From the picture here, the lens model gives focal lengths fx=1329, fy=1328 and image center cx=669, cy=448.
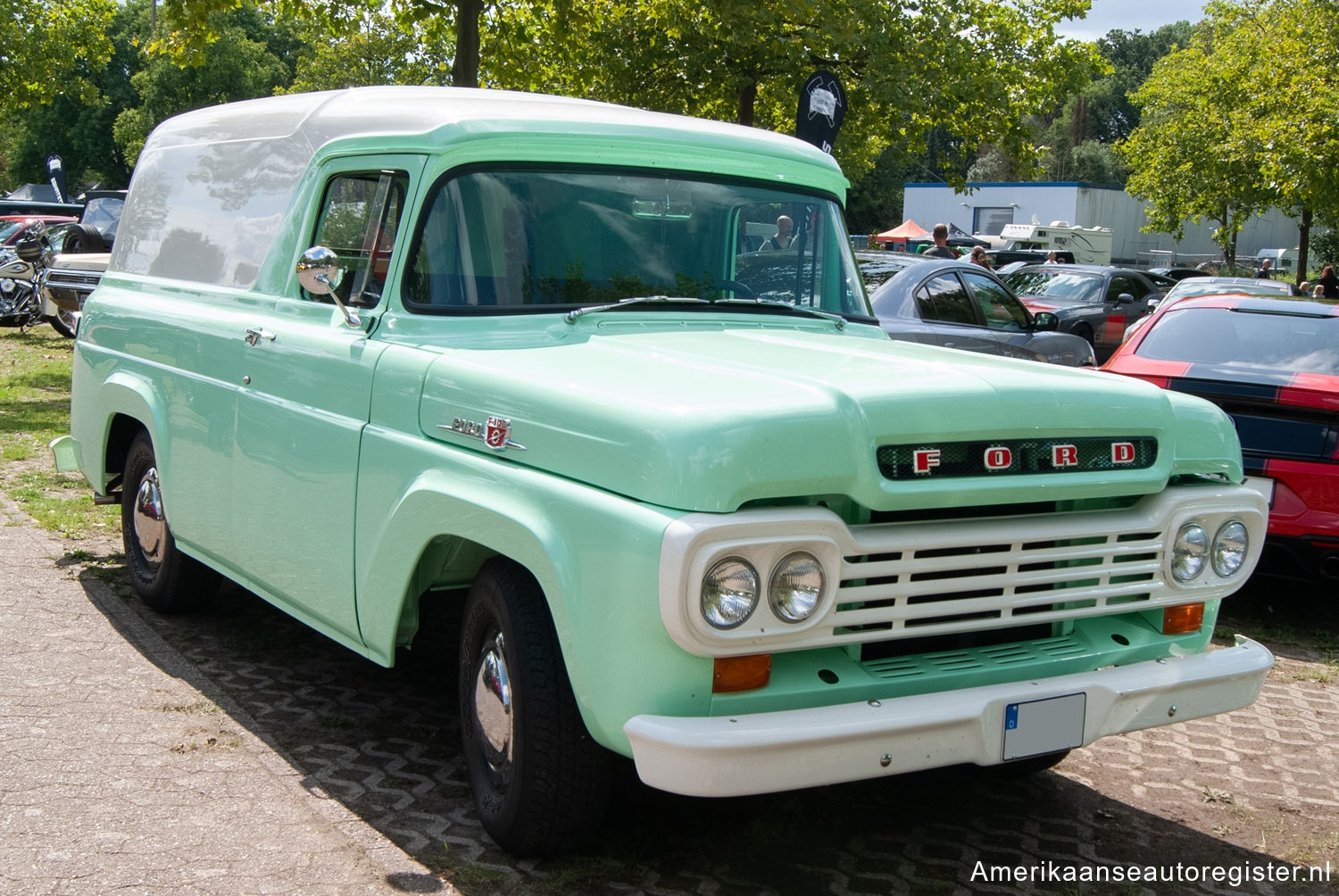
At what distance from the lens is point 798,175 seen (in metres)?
5.06

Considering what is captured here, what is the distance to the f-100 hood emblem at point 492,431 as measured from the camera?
357 cm

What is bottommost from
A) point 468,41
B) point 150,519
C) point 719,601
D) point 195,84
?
point 150,519

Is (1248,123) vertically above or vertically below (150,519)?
above

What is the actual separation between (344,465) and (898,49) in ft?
46.3

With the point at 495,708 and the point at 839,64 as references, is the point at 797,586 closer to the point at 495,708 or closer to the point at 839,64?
the point at 495,708

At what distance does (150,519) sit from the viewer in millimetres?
6062

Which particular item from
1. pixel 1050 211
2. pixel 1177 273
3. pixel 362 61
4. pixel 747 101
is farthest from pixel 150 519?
pixel 1050 211

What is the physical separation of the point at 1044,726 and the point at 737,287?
1.97 meters

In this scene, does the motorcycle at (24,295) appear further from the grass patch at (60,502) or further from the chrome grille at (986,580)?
the chrome grille at (986,580)

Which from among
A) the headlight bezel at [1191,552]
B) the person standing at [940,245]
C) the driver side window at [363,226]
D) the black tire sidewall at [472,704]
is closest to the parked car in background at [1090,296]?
the person standing at [940,245]

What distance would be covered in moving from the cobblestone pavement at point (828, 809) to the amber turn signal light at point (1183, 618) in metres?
0.71

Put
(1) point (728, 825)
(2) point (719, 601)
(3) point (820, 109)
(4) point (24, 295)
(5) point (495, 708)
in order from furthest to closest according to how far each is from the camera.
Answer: (4) point (24, 295), (3) point (820, 109), (1) point (728, 825), (5) point (495, 708), (2) point (719, 601)

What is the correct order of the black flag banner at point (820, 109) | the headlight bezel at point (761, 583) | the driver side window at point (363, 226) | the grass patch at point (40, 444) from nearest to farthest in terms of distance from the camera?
1. the headlight bezel at point (761, 583)
2. the driver side window at point (363, 226)
3. the grass patch at point (40, 444)
4. the black flag banner at point (820, 109)

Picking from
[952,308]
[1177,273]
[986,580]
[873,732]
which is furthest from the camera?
[1177,273]
